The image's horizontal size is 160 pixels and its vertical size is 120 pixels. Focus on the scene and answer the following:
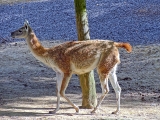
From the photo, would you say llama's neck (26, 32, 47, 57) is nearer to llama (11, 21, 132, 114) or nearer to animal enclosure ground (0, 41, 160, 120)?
llama (11, 21, 132, 114)

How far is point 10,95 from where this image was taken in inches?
413

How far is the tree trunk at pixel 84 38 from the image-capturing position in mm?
9141

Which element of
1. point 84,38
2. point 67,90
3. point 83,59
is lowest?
point 67,90

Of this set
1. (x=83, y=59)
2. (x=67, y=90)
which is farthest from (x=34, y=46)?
(x=67, y=90)

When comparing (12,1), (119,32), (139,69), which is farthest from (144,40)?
(12,1)

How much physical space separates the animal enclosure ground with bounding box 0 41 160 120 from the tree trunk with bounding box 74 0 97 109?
0.20m

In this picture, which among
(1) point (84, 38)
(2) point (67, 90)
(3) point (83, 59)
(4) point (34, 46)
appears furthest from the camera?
(2) point (67, 90)

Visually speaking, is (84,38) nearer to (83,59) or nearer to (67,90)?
(83,59)

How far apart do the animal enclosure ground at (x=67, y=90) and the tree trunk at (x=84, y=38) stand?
0.20 metres

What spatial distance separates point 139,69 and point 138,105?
3042 mm

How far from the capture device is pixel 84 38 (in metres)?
9.20

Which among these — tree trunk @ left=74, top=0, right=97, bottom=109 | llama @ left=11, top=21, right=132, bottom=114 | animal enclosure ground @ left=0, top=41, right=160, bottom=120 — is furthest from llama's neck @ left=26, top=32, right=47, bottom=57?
animal enclosure ground @ left=0, top=41, right=160, bottom=120

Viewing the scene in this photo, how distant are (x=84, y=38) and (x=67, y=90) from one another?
86.3 inches

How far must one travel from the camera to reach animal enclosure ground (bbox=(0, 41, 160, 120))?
8914mm
